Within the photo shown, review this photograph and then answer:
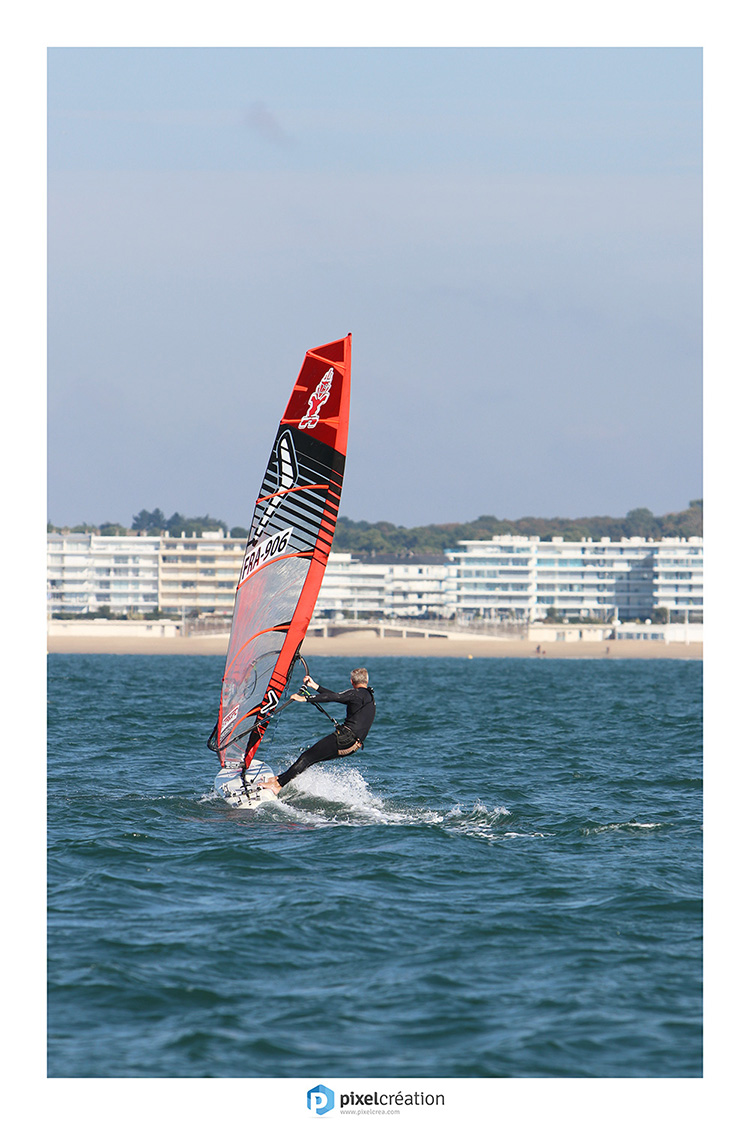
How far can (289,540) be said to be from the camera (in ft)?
43.0

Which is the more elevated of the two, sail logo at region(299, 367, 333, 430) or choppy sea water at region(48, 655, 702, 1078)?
sail logo at region(299, 367, 333, 430)

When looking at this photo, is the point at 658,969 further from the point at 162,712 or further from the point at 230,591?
the point at 230,591

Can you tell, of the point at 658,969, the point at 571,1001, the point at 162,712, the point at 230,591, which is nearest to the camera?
the point at 571,1001

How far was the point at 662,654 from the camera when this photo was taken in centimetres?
11638

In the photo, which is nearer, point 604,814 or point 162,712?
point 604,814
